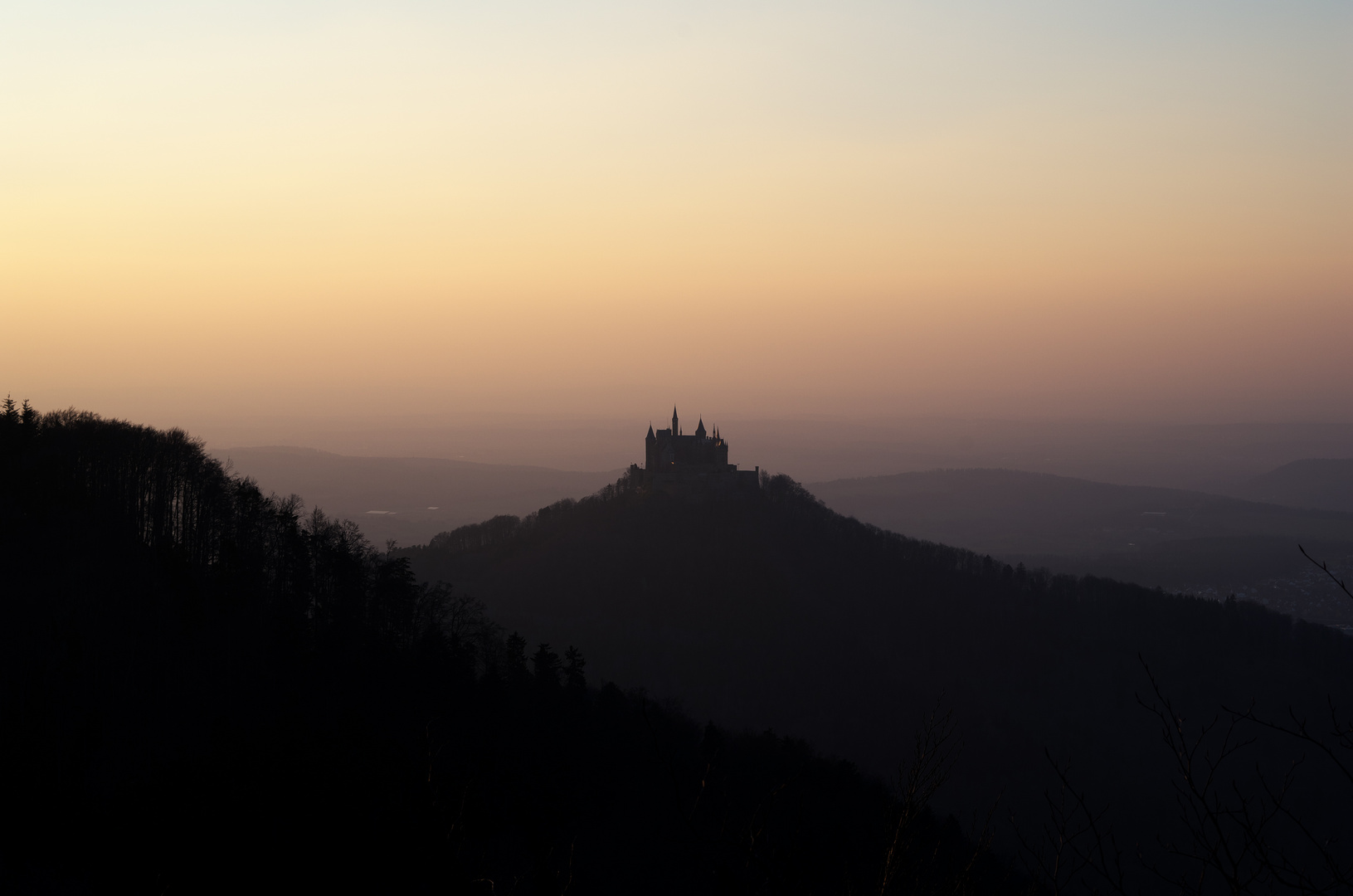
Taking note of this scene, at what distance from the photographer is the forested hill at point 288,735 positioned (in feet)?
80.4

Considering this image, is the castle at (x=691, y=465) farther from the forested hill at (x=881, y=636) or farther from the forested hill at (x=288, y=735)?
the forested hill at (x=288, y=735)

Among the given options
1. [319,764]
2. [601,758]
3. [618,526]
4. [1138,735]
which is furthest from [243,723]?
[1138,735]

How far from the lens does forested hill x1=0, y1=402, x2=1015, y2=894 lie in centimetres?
2452

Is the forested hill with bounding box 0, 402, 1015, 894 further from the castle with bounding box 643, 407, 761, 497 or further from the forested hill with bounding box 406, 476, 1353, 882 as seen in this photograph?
the castle with bounding box 643, 407, 761, 497

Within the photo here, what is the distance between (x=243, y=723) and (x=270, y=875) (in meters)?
14.3

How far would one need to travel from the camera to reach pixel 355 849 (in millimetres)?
24609

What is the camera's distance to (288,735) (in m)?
33.3

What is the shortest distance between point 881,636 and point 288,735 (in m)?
101

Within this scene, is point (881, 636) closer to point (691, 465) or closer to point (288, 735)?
point (691, 465)

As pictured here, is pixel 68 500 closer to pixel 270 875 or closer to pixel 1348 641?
pixel 270 875

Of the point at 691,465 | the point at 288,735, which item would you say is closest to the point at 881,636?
the point at 691,465

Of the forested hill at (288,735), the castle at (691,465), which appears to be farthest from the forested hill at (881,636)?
the forested hill at (288,735)

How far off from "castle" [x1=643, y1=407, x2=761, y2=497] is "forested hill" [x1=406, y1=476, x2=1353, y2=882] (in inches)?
127

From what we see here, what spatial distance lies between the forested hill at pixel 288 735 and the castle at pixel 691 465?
72.1 meters
